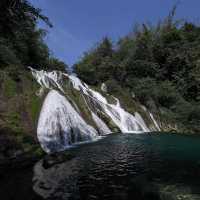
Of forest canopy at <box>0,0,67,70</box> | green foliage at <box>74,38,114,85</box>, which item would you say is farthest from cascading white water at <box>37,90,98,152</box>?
green foliage at <box>74,38,114,85</box>

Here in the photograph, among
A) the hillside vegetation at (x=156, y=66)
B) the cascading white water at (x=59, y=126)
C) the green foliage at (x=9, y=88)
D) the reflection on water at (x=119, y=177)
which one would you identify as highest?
the hillside vegetation at (x=156, y=66)

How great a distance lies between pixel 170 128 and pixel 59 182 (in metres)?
30.9

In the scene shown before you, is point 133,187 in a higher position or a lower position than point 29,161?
lower

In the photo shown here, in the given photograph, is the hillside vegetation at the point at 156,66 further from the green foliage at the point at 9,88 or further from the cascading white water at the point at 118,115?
the green foliage at the point at 9,88

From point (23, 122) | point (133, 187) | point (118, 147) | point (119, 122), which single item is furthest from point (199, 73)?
point (133, 187)

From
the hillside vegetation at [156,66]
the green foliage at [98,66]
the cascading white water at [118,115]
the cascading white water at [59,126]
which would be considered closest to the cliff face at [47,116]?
the cascading white water at [59,126]

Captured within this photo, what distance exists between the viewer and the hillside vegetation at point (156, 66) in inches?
1623

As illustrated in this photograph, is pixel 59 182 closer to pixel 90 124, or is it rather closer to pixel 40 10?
pixel 40 10

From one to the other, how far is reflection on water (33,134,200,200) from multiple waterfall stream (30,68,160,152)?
3170 millimetres

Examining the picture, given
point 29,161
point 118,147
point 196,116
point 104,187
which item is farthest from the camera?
point 196,116

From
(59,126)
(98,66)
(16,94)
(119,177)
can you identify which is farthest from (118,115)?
(98,66)

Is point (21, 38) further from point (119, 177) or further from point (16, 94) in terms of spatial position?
point (119, 177)

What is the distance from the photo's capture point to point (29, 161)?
12.1 m

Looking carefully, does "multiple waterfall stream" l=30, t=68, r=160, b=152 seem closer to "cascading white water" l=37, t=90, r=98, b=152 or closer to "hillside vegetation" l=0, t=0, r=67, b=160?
"cascading white water" l=37, t=90, r=98, b=152
